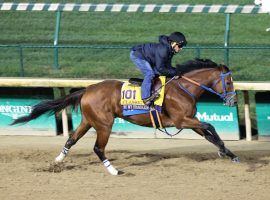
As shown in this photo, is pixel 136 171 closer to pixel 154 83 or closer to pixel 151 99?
pixel 151 99

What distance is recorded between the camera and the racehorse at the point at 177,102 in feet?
34.9

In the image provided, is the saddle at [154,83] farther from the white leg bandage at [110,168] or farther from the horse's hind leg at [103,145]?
the white leg bandage at [110,168]

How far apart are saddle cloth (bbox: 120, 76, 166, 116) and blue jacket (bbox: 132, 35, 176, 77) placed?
0.27 meters

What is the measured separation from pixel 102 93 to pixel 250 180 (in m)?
2.50

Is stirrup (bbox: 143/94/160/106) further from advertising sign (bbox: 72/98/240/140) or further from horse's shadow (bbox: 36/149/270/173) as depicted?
advertising sign (bbox: 72/98/240/140)

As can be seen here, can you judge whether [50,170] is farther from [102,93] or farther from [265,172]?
[265,172]

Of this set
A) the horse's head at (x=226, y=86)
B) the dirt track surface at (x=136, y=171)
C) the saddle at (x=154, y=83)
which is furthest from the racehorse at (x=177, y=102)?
the dirt track surface at (x=136, y=171)

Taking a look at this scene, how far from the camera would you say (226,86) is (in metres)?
10.7

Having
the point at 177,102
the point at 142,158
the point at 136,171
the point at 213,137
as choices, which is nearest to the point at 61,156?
the point at 136,171

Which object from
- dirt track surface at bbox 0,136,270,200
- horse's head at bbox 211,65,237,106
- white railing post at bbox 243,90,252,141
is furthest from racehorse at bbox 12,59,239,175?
white railing post at bbox 243,90,252,141

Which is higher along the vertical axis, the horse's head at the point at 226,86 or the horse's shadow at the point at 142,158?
the horse's head at the point at 226,86

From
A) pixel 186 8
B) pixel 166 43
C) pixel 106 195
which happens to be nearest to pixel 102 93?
pixel 166 43

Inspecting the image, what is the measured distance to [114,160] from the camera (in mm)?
11500

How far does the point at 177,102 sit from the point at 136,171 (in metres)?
1.15
